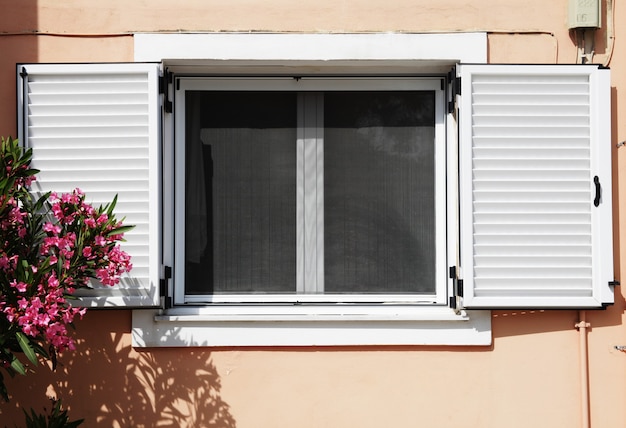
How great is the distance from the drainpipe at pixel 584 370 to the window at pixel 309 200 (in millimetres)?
837

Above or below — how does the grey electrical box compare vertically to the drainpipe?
above

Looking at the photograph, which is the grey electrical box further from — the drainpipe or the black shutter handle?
the drainpipe

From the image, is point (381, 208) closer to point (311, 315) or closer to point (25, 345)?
point (311, 315)

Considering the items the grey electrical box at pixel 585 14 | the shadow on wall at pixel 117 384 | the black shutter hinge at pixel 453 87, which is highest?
the grey electrical box at pixel 585 14

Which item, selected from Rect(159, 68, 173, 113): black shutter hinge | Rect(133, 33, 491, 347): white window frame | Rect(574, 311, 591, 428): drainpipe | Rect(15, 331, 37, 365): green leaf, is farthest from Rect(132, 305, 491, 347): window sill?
Rect(159, 68, 173, 113): black shutter hinge

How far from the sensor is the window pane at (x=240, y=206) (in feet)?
16.9

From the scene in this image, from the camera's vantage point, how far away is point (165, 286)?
16.3 feet

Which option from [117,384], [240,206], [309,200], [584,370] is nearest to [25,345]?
[117,384]

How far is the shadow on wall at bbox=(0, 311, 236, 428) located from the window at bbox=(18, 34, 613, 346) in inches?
5.2

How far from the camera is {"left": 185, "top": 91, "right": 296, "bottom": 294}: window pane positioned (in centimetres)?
514

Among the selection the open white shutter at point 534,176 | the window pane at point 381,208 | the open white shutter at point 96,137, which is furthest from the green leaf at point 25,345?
the open white shutter at point 534,176

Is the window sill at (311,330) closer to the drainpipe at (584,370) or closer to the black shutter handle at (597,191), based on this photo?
the drainpipe at (584,370)

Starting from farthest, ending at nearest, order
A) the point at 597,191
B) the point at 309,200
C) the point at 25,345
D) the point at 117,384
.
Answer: the point at 309,200
the point at 117,384
the point at 597,191
the point at 25,345

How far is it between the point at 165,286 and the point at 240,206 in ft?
2.07
